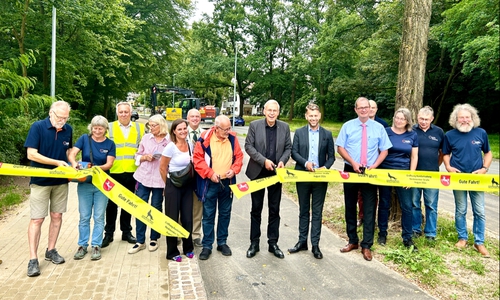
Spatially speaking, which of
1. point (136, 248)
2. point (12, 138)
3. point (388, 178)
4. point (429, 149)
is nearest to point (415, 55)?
point (429, 149)

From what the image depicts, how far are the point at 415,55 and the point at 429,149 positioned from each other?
1706 millimetres

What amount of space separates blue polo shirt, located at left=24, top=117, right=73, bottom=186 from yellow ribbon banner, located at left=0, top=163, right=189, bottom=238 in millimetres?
177

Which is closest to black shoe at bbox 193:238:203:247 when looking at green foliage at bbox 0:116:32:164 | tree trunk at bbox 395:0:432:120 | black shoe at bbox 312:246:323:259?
black shoe at bbox 312:246:323:259

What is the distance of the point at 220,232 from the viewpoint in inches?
193

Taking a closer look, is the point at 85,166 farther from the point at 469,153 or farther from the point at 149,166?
the point at 469,153

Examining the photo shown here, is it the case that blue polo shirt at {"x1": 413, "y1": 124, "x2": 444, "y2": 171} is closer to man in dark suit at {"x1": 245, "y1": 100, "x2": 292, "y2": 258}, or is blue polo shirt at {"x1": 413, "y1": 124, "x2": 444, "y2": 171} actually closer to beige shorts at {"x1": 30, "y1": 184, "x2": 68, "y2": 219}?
man in dark suit at {"x1": 245, "y1": 100, "x2": 292, "y2": 258}

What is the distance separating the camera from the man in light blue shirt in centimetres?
479

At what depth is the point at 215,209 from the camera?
4.78m

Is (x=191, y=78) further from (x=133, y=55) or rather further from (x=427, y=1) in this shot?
(x=427, y=1)

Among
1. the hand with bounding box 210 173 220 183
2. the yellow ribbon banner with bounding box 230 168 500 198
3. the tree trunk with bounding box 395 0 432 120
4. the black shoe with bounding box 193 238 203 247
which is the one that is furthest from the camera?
the tree trunk with bounding box 395 0 432 120

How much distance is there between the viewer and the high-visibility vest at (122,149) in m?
4.78

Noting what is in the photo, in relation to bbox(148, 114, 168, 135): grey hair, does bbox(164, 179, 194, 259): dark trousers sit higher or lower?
lower

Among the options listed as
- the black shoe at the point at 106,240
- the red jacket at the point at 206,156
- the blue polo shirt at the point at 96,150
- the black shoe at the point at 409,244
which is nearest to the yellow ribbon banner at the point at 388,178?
the red jacket at the point at 206,156

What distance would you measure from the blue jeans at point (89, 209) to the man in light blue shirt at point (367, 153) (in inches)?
133
